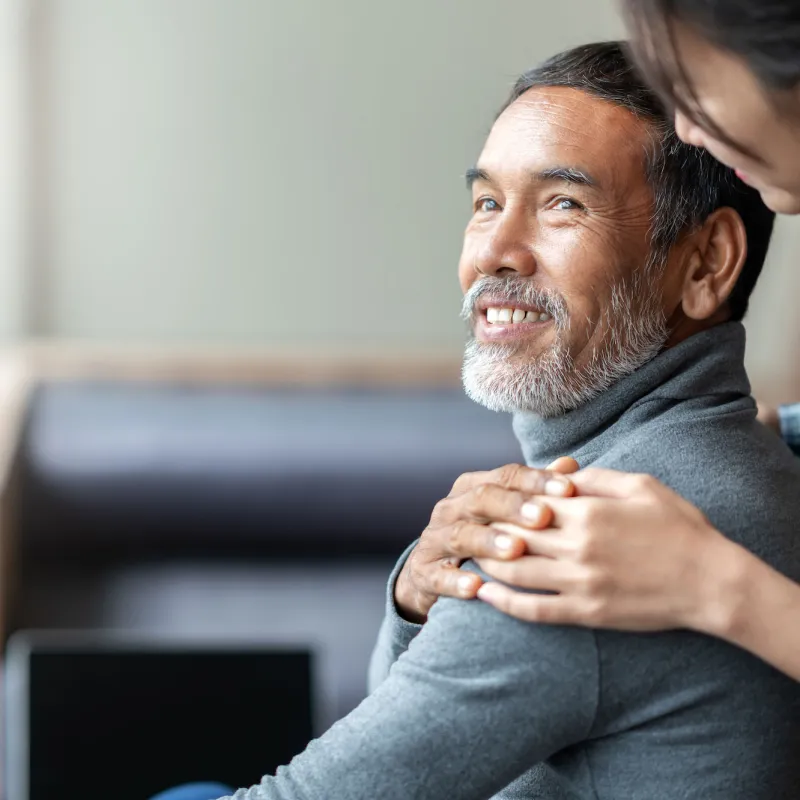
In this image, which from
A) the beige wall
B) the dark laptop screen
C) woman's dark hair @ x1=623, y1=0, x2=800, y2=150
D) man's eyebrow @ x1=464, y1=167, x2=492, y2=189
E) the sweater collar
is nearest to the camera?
woman's dark hair @ x1=623, y1=0, x2=800, y2=150

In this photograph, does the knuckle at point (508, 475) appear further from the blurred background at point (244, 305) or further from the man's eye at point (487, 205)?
the blurred background at point (244, 305)

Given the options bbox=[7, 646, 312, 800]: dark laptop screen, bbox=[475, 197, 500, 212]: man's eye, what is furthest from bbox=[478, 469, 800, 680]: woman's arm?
bbox=[7, 646, 312, 800]: dark laptop screen

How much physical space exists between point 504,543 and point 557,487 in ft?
0.21

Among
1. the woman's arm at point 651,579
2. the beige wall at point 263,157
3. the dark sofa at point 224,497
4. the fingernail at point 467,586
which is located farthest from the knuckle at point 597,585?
the beige wall at point 263,157

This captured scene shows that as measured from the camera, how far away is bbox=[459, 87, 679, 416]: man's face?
1270mm

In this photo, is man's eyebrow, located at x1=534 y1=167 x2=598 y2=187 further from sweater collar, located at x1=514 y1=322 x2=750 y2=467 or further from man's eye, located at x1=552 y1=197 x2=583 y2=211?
sweater collar, located at x1=514 y1=322 x2=750 y2=467

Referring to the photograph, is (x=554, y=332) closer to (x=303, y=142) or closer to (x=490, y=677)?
(x=490, y=677)

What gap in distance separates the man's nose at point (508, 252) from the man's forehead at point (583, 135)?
75 millimetres

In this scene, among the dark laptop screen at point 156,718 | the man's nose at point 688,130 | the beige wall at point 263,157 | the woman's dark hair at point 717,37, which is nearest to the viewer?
the woman's dark hair at point 717,37

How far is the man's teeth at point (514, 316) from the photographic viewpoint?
4.23 feet

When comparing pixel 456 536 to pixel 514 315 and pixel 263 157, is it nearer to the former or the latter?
pixel 514 315

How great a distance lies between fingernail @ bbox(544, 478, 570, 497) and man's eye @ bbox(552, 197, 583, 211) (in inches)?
14.7

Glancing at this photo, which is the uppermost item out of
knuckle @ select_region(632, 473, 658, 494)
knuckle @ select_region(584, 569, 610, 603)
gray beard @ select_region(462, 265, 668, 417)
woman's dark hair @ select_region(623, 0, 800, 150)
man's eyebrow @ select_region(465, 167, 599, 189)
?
woman's dark hair @ select_region(623, 0, 800, 150)

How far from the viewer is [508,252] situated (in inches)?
50.4
